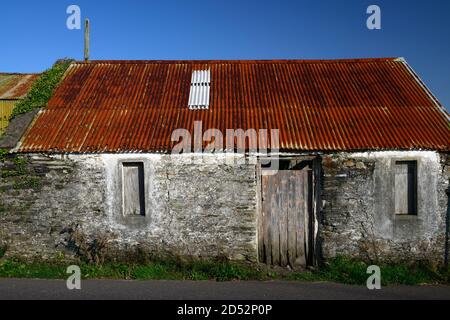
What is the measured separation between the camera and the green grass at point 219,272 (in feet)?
28.9

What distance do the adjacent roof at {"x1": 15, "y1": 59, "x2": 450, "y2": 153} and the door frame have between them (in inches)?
13.1

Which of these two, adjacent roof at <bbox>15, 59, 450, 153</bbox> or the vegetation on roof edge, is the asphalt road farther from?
Result: the vegetation on roof edge

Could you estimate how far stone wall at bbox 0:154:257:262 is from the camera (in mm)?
9562

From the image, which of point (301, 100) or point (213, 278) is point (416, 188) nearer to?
point (301, 100)

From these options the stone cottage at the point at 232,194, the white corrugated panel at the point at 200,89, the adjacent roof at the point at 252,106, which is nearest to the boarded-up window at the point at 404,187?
the stone cottage at the point at 232,194

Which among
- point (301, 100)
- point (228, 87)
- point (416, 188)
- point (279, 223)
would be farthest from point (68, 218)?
point (416, 188)

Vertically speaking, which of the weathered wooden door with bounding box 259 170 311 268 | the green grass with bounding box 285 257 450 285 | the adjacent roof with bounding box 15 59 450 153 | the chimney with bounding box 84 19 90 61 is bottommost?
the green grass with bounding box 285 257 450 285

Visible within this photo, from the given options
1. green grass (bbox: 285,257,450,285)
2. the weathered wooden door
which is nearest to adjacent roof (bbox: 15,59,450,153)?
the weathered wooden door

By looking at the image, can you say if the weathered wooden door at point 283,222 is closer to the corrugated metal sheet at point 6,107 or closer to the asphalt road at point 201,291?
the asphalt road at point 201,291

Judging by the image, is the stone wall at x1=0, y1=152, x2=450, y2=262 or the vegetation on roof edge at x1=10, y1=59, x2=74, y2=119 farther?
the vegetation on roof edge at x1=10, y1=59, x2=74, y2=119

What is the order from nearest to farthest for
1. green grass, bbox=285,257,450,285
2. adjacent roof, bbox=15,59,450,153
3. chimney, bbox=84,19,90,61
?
1. green grass, bbox=285,257,450,285
2. adjacent roof, bbox=15,59,450,153
3. chimney, bbox=84,19,90,61

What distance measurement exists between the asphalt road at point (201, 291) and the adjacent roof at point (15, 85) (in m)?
6.84

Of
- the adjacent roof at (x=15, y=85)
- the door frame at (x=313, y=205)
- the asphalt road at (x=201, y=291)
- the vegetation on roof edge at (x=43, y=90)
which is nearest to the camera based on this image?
the asphalt road at (x=201, y=291)

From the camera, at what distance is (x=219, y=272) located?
9.00 meters
